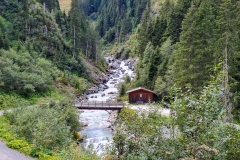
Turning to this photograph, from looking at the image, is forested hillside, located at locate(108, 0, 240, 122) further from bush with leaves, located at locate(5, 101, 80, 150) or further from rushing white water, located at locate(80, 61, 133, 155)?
bush with leaves, located at locate(5, 101, 80, 150)

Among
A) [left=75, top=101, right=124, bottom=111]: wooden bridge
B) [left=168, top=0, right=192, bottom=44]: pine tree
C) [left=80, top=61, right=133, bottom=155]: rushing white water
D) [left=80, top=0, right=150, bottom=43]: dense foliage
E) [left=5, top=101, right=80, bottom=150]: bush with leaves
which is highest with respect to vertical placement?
[left=80, top=0, right=150, bottom=43]: dense foliage

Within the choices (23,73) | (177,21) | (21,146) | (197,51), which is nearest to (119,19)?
(177,21)

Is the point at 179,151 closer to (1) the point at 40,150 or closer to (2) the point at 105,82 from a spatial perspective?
(1) the point at 40,150

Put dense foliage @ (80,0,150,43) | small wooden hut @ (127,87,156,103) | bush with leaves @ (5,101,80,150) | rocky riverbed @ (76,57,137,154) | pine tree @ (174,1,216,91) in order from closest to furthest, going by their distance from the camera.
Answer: bush with leaves @ (5,101,80,150)
rocky riverbed @ (76,57,137,154)
pine tree @ (174,1,216,91)
small wooden hut @ (127,87,156,103)
dense foliage @ (80,0,150,43)

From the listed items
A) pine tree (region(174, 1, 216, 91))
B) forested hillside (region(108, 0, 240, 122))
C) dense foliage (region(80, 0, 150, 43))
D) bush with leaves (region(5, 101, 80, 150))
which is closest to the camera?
bush with leaves (region(5, 101, 80, 150))

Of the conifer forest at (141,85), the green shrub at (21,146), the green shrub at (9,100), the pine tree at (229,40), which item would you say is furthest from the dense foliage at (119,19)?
the green shrub at (21,146)

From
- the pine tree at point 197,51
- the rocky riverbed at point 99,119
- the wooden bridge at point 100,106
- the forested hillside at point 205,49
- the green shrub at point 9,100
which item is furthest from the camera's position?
the wooden bridge at point 100,106

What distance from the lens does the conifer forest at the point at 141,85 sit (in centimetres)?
739

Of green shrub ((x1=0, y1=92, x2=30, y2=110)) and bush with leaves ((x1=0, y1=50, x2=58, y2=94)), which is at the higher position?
bush with leaves ((x1=0, y1=50, x2=58, y2=94))

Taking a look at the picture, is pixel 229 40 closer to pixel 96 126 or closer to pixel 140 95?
pixel 140 95

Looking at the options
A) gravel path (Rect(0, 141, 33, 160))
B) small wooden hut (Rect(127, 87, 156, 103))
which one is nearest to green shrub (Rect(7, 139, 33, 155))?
gravel path (Rect(0, 141, 33, 160))

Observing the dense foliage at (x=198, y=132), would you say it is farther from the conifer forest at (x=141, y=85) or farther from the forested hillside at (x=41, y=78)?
the forested hillside at (x=41, y=78)

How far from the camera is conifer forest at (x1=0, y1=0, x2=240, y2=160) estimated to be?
7389 millimetres

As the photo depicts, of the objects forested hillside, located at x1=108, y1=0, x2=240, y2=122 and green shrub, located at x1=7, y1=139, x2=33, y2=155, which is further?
forested hillside, located at x1=108, y1=0, x2=240, y2=122
